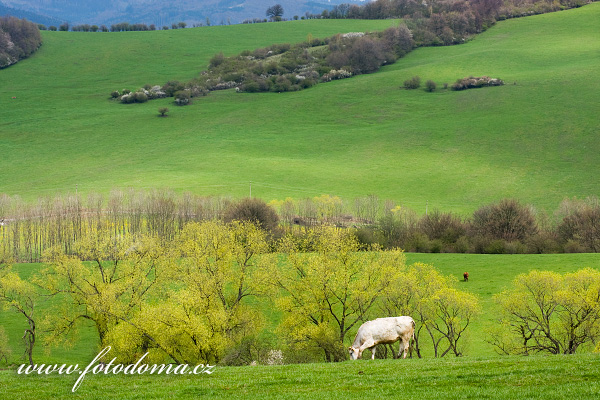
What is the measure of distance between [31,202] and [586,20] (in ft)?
540

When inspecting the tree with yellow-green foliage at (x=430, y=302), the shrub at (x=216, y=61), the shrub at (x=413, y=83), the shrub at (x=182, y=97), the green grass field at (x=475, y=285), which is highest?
the shrub at (x=216, y=61)

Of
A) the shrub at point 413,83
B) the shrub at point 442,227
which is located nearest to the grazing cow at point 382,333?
the shrub at point 442,227

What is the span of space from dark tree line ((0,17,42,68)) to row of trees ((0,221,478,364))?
16490 cm

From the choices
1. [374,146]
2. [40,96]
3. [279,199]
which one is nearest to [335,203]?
[279,199]

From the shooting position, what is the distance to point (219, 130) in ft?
452

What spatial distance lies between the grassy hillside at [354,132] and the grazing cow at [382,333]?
6090 cm

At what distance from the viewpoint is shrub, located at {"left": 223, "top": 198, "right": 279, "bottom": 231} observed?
268ft

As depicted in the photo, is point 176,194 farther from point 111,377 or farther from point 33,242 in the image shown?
point 111,377

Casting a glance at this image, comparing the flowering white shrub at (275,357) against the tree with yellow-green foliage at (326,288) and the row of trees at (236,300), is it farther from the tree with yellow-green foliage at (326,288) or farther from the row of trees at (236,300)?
the tree with yellow-green foliage at (326,288)

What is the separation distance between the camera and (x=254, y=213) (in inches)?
3246

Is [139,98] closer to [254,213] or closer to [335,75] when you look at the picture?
[335,75]

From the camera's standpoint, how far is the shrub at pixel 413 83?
150 metres

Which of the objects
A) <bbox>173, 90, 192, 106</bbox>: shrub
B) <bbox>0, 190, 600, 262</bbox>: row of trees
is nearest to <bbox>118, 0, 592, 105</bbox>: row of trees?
<bbox>173, 90, 192, 106</bbox>: shrub

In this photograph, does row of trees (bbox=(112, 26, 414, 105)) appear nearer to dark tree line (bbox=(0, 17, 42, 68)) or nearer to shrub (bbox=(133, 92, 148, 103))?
shrub (bbox=(133, 92, 148, 103))
